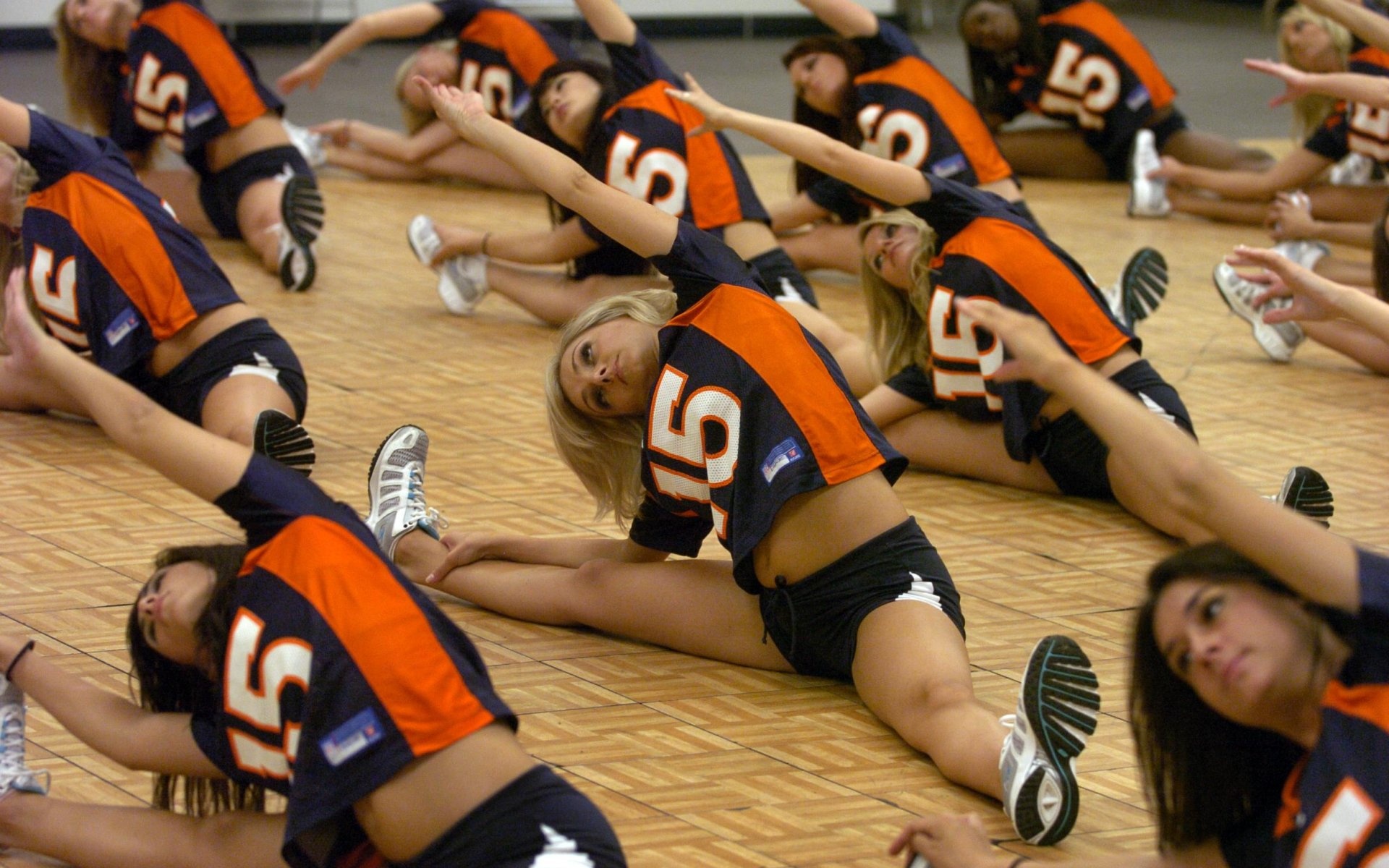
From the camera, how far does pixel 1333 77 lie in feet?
11.1

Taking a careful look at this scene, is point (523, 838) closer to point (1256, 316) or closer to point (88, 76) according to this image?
point (1256, 316)

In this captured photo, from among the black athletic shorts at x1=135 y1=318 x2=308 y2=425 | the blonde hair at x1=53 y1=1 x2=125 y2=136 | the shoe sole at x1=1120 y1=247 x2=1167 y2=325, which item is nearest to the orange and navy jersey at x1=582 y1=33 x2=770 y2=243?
the shoe sole at x1=1120 y1=247 x2=1167 y2=325

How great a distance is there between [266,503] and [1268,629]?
120 cm

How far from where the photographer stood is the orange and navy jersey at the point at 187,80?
17.5ft

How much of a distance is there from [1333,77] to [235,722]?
8.62 ft

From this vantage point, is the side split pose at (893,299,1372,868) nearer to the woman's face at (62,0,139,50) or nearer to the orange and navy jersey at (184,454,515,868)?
the orange and navy jersey at (184,454,515,868)

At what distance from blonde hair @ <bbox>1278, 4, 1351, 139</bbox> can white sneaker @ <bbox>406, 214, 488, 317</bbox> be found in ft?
9.98

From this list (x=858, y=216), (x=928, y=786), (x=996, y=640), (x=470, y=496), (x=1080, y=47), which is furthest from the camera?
(x=1080, y=47)

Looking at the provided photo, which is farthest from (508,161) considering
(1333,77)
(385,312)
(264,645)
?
(385,312)

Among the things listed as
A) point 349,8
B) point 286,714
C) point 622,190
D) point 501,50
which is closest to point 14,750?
point 286,714

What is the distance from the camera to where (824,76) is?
5.28m

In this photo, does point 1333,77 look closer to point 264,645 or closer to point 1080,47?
point 264,645

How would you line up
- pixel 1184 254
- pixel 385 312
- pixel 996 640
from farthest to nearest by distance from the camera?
1. pixel 1184 254
2. pixel 385 312
3. pixel 996 640

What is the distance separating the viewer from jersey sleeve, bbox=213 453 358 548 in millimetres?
2006
